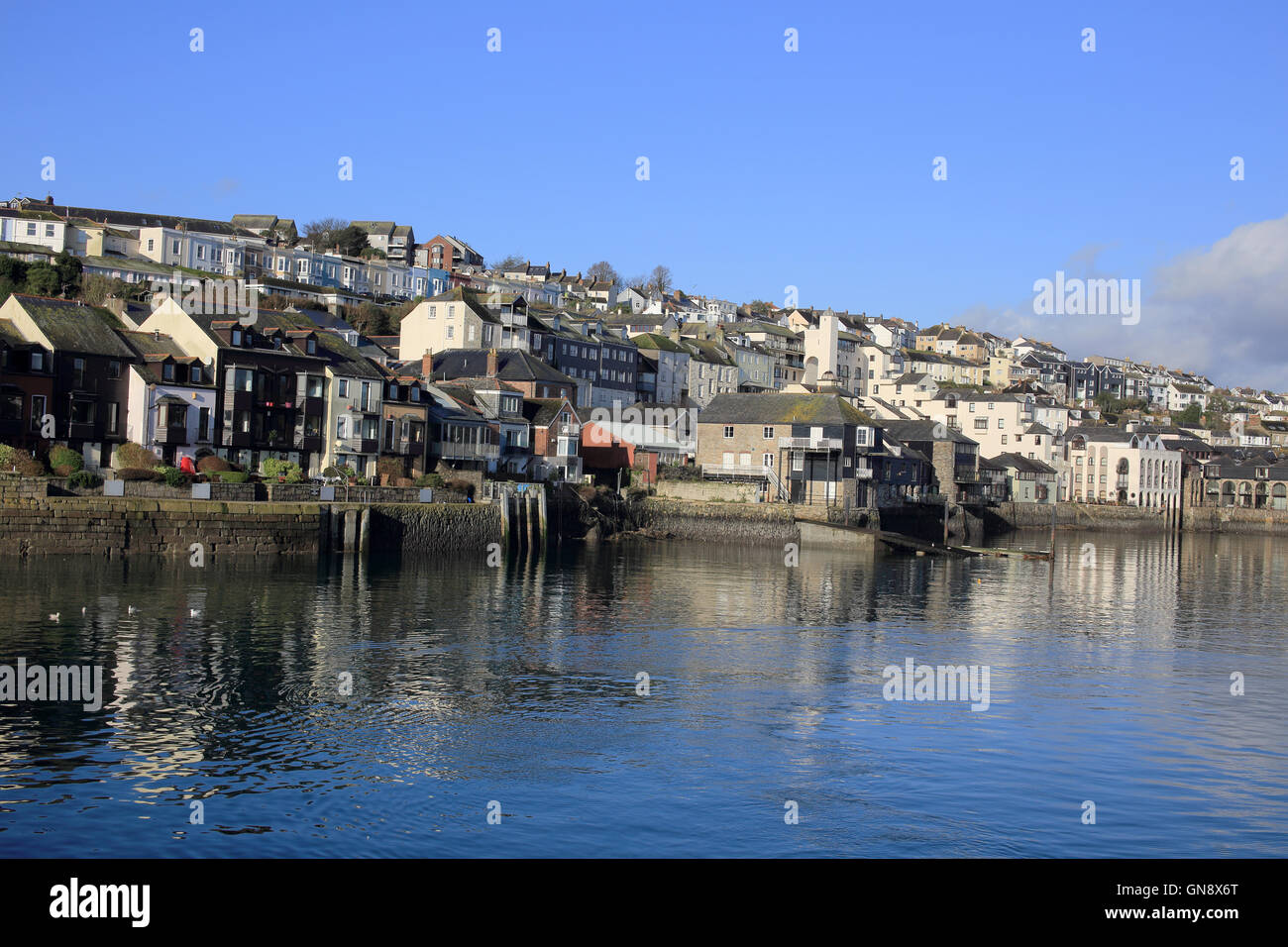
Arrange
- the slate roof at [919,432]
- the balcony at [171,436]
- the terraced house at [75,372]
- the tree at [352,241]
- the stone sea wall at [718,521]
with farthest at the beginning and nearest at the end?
the tree at [352,241] < the slate roof at [919,432] < the stone sea wall at [718,521] < the balcony at [171,436] < the terraced house at [75,372]

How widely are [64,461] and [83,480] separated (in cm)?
290

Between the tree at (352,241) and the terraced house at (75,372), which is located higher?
the tree at (352,241)

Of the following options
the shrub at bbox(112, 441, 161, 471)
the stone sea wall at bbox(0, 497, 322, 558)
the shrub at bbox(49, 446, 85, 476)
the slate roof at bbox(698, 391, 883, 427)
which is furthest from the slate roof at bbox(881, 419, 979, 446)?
the shrub at bbox(49, 446, 85, 476)

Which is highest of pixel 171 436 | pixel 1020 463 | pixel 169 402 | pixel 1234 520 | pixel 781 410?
pixel 781 410

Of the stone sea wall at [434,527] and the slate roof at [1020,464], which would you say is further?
the slate roof at [1020,464]

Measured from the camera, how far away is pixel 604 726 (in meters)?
27.5

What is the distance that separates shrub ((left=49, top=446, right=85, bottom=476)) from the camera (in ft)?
189

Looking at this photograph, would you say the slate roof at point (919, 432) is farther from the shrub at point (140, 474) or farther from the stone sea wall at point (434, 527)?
the shrub at point (140, 474)

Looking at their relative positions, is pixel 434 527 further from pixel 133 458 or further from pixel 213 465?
pixel 133 458

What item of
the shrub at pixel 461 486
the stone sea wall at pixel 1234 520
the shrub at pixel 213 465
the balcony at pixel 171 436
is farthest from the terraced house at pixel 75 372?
the stone sea wall at pixel 1234 520

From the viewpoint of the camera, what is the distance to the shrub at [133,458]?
202ft

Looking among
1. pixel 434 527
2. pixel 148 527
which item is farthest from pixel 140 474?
pixel 434 527

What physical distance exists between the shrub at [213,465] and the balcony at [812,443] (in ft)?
129

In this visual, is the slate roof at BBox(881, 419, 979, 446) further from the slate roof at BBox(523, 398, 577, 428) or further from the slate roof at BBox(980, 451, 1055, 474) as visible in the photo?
the slate roof at BBox(523, 398, 577, 428)
